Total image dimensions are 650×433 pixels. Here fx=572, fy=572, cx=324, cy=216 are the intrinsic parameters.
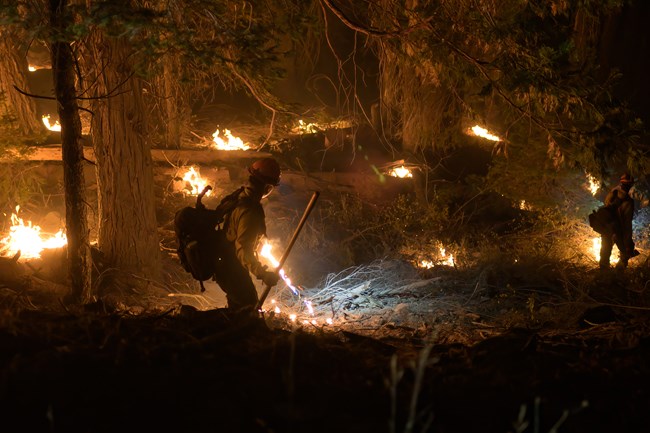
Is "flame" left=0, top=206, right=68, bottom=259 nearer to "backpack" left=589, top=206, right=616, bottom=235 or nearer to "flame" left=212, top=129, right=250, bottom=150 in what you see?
"flame" left=212, top=129, right=250, bottom=150

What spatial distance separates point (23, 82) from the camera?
404 inches

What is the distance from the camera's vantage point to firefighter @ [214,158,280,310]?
202 inches

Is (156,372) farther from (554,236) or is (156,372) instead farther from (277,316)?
(554,236)

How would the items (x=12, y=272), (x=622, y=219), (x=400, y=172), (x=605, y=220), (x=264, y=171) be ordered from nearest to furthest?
1. (x=264, y=171)
2. (x=12, y=272)
3. (x=622, y=219)
4. (x=605, y=220)
5. (x=400, y=172)

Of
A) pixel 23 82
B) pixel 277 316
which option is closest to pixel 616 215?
pixel 277 316

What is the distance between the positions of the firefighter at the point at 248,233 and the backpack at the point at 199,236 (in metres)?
0.10

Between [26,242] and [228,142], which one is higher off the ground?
[228,142]

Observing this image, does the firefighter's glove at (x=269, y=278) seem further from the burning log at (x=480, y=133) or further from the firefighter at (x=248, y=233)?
the burning log at (x=480, y=133)

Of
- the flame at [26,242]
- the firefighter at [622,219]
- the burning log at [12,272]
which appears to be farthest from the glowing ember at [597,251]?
the burning log at [12,272]

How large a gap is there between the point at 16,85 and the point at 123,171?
408 centimetres

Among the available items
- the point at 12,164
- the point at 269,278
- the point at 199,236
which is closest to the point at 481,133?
the point at 269,278

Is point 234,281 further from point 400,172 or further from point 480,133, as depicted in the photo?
point 480,133

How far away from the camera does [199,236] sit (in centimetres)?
514

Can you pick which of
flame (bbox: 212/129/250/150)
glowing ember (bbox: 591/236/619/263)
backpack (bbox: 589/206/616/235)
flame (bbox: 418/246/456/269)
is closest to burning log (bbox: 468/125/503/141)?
glowing ember (bbox: 591/236/619/263)
